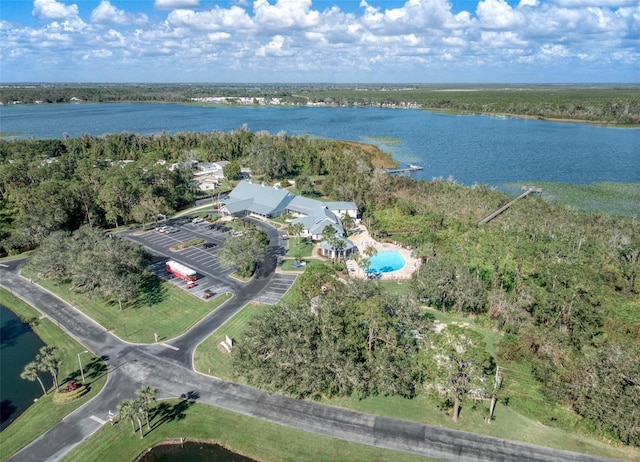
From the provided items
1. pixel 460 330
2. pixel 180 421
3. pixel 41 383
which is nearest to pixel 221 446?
pixel 180 421

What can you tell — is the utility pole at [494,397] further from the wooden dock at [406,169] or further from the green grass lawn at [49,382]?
the wooden dock at [406,169]

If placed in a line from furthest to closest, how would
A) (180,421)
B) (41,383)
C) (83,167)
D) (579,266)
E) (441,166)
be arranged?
(441,166) → (83,167) → (579,266) → (41,383) → (180,421)

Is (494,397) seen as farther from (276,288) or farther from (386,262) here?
→ (386,262)

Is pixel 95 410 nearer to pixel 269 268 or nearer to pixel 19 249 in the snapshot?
pixel 269 268

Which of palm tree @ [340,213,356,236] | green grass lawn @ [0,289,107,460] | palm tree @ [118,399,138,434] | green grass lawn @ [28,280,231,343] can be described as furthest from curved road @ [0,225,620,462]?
palm tree @ [340,213,356,236]

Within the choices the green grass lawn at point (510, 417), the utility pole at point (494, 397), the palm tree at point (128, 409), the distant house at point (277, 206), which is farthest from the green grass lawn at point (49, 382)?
the distant house at point (277, 206)

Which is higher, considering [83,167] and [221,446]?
[83,167]
